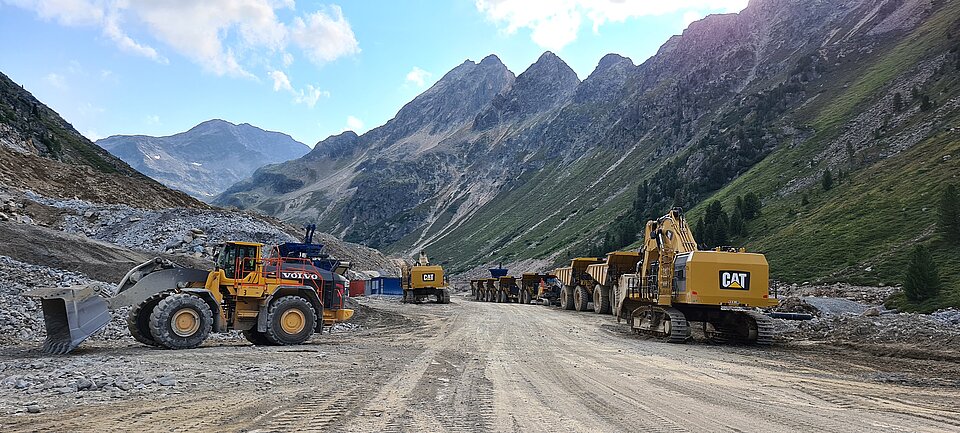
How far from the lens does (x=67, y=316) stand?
1226 centimetres

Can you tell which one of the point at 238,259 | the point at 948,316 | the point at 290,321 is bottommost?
the point at 290,321

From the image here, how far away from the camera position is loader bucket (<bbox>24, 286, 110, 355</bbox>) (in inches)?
481

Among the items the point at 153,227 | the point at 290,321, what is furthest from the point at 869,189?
the point at 153,227

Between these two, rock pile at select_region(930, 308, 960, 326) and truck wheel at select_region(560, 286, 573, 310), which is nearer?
rock pile at select_region(930, 308, 960, 326)

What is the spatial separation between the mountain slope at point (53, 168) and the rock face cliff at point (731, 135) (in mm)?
47326

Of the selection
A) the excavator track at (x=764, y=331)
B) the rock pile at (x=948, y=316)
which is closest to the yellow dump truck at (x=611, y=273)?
the rock pile at (x=948, y=316)

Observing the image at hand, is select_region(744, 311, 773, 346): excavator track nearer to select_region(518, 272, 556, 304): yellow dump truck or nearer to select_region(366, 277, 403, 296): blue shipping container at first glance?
select_region(518, 272, 556, 304): yellow dump truck

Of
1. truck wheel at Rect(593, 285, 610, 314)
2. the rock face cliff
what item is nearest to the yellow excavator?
truck wheel at Rect(593, 285, 610, 314)

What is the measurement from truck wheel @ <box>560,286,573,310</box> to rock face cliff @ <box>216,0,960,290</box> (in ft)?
49.4

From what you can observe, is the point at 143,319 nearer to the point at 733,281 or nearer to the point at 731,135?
the point at 733,281

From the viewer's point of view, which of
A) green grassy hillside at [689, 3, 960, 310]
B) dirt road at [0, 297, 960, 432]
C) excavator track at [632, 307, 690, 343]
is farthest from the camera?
green grassy hillside at [689, 3, 960, 310]

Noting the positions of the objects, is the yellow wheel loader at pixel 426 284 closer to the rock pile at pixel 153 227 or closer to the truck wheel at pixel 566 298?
the truck wheel at pixel 566 298

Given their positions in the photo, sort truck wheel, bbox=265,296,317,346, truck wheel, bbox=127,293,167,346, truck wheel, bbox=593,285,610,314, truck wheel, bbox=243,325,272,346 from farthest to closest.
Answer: truck wheel, bbox=593,285,610,314 < truck wheel, bbox=243,325,272,346 < truck wheel, bbox=265,296,317,346 < truck wheel, bbox=127,293,167,346

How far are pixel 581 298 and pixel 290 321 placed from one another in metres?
23.7
